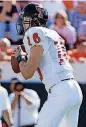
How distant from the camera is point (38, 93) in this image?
7.93 metres

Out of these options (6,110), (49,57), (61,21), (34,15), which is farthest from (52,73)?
(61,21)

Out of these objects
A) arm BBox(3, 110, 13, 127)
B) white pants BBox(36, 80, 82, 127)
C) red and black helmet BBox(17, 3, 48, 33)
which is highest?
red and black helmet BBox(17, 3, 48, 33)

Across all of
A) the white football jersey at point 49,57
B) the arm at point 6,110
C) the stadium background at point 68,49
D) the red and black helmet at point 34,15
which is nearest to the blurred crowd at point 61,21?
the stadium background at point 68,49

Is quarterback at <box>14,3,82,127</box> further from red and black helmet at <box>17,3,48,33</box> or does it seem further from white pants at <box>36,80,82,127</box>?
red and black helmet at <box>17,3,48,33</box>

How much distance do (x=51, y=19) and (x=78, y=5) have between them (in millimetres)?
537

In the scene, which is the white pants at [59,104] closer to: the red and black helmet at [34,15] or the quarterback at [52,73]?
the quarterback at [52,73]

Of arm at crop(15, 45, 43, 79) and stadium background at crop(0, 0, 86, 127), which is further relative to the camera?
stadium background at crop(0, 0, 86, 127)

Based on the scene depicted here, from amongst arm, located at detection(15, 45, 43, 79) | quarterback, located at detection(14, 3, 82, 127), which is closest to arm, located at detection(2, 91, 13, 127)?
quarterback, located at detection(14, 3, 82, 127)

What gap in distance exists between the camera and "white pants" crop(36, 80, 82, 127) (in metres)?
4.24

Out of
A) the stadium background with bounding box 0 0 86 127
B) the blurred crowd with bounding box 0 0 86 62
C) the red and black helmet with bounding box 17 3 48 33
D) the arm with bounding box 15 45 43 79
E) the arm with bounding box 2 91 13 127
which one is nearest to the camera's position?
the arm with bounding box 15 45 43 79

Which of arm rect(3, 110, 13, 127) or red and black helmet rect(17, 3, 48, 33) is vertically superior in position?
red and black helmet rect(17, 3, 48, 33)

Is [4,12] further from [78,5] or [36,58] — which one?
[36,58]

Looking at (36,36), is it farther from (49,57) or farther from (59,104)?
(59,104)

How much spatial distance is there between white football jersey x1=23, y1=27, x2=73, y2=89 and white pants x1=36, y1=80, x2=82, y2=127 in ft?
0.25
